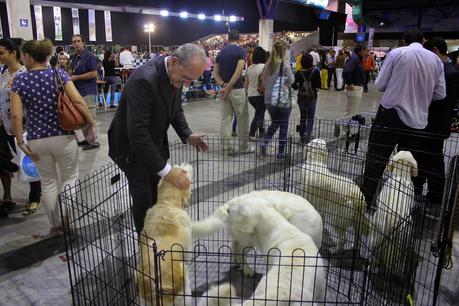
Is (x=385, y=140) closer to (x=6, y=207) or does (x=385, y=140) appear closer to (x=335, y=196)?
(x=335, y=196)

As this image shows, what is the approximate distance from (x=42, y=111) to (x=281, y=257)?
87.6 inches

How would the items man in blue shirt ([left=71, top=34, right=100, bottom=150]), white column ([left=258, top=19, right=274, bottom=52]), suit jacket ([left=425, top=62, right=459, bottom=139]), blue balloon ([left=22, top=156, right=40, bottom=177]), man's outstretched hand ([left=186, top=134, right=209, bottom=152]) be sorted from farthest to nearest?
white column ([left=258, top=19, right=274, bottom=52]), man in blue shirt ([left=71, top=34, right=100, bottom=150]), suit jacket ([left=425, top=62, right=459, bottom=139]), blue balloon ([left=22, top=156, right=40, bottom=177]), man's outstretched hand ([left=186, top=134, right=209, bottom=152])

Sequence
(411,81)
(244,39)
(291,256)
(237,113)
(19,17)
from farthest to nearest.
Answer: (244,39) → (19,17) → (237,113) → (411,81) → (291,256)

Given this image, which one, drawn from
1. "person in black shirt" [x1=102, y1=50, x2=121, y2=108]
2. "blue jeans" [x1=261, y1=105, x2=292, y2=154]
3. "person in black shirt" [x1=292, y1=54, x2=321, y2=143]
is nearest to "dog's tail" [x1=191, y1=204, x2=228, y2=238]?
"blue jeans" [x1=261, y1=105, x2=292, y2=154]

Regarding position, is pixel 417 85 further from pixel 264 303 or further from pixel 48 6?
pixel 48 6

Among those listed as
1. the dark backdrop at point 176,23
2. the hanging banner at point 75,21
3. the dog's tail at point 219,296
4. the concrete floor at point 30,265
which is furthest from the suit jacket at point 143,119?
the hanging banner at point 75,21

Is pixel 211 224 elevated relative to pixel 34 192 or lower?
elevated

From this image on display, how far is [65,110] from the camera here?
3.08 metres

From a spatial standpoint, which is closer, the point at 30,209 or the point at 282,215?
the point at 282,215

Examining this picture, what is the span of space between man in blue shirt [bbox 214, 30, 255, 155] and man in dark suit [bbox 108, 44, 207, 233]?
3154 millimetres

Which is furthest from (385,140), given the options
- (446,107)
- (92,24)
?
(92,24)

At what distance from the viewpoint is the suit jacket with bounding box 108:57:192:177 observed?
2199 mm

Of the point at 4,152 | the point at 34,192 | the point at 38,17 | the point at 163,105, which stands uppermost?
the point at 38,17

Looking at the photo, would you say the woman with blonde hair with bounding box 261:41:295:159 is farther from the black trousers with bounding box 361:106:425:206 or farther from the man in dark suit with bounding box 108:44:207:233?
the man in dark suit with bounding box 108:44:207:233
